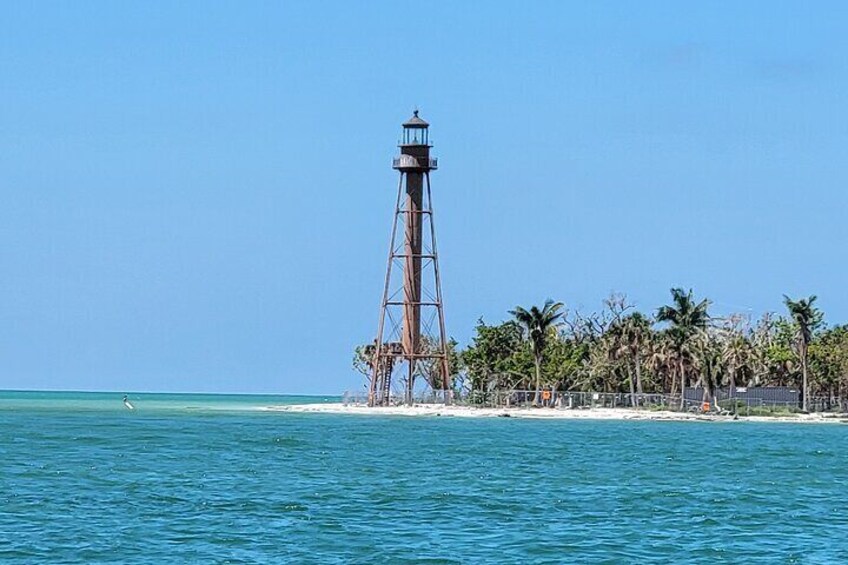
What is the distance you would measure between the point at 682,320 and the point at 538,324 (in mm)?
11425

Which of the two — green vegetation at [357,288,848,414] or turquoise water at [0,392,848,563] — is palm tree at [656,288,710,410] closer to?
green vegetation at [357,288,848,414]

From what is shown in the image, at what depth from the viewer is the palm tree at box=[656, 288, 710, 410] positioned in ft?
432

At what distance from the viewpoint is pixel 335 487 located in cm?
5412

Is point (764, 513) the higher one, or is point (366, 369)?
point (366, 369)

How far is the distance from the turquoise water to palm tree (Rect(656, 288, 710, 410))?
4216 centimetres

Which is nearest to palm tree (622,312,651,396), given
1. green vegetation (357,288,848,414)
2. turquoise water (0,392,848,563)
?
green vegetation (357,288,848,414)

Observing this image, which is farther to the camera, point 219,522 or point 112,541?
point 219,522

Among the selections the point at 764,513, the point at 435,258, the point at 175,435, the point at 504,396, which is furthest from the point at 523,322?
the point at 764,513

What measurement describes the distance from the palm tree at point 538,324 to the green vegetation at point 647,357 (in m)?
0.08

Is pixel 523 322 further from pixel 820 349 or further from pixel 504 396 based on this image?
pixel 820 349

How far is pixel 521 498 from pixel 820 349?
9633 centimetres

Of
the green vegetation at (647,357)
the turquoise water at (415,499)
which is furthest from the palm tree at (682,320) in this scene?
the turquoise water at (415,499)

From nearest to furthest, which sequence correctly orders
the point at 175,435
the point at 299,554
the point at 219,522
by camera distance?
the point at 299,554 → the point at 219,522 → the point at 175,435

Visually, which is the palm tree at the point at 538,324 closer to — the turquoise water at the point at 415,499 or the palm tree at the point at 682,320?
the palm tree at the point at 682,320
